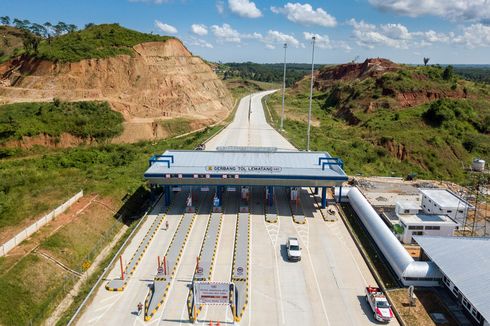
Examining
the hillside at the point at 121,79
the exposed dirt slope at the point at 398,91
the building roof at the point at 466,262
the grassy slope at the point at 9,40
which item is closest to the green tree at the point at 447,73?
the exposed dirt slope at the point at 398,91

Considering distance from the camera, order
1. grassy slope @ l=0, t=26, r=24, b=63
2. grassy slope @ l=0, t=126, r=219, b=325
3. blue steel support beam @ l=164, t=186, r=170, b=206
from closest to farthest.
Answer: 1. grassy slope @ l=0, t=126, r=219, b=325
2. blue steel support beam @ l=164, t=186, r=170, b=206
3. grassy slope @ l=0, t=26, r=24, b=63

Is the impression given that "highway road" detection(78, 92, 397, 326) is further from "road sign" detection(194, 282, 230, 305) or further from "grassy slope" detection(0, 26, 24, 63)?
"grassy slope" detection(0, 26, 24, 63)

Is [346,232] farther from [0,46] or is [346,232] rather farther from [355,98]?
[0,46]

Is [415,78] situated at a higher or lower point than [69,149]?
higher

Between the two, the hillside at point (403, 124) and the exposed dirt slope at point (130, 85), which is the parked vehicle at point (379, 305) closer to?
the hillside at point (403, 124)

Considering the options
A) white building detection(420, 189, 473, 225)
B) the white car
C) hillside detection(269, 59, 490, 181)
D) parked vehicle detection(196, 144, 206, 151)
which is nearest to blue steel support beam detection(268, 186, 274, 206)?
the white car

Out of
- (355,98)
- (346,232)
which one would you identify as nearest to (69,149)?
(346,232)
